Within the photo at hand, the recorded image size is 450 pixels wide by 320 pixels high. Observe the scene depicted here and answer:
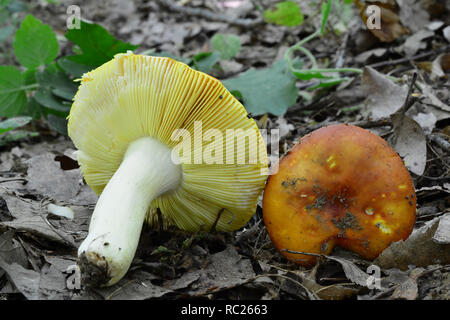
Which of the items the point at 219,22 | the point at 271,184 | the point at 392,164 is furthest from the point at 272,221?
the point at 219,22

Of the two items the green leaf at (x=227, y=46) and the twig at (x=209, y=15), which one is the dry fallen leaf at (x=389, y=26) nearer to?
the green leaf at (x=227, y=46)

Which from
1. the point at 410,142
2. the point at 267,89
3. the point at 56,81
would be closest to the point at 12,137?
the point at 56,81

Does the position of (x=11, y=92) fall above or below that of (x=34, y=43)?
below

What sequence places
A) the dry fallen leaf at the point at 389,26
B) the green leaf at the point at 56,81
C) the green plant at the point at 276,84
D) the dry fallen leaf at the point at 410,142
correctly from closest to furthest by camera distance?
1. the dry fallen leaf at the point at 410,142
2. the green plant at the point at 276,84
3. the green leaf at the point at 56,81
4. the dry fallen leaf at the point at 389,26

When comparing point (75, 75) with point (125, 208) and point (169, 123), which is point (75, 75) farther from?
point (125, 208)

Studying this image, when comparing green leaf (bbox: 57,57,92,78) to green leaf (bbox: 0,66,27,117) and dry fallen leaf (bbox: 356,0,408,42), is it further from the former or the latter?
dry fallen leaf (bbox: 356,0,408,42)

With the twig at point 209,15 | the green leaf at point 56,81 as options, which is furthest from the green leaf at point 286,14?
the green leaf at point 56,81

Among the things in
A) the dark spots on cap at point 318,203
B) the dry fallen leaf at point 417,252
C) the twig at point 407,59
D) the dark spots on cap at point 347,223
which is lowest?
the dry fallen leaf at point 417,252
